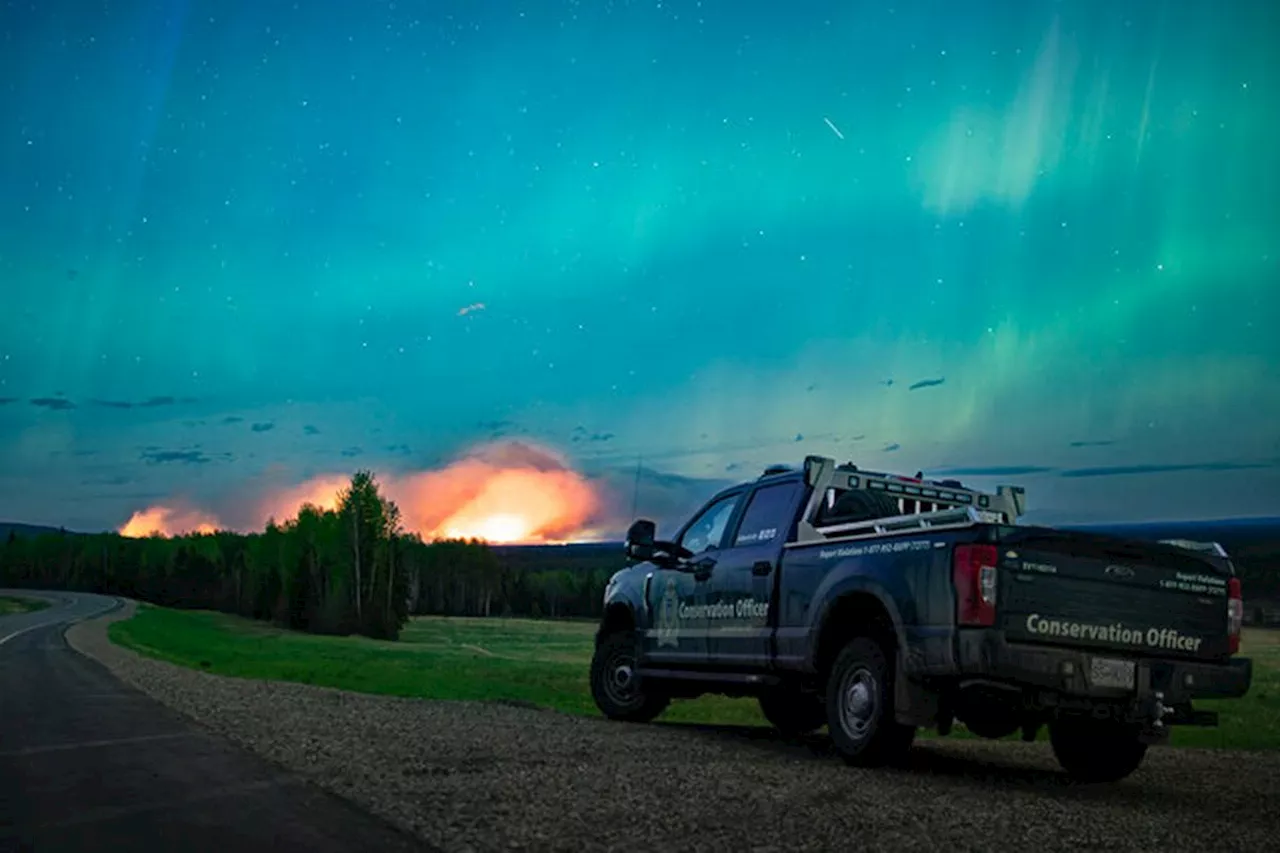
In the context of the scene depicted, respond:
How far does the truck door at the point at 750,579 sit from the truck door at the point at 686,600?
→ 19 cm

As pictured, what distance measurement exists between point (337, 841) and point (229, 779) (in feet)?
8.89

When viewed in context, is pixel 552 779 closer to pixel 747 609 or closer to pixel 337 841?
pixel 337 841

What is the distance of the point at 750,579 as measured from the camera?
11906 millimetres

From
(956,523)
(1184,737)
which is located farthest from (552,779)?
(1184,737)

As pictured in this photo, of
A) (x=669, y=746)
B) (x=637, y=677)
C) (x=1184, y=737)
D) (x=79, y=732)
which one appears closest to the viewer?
(x=669, y=746)

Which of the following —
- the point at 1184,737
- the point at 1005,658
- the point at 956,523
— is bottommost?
the point at 1184,737

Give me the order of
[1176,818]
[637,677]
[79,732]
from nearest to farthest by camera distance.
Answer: [1176,818]
[79,732]
[637,677]

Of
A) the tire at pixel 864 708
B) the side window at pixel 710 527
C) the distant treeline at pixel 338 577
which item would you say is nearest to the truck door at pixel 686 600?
the side window at pixel 710 527

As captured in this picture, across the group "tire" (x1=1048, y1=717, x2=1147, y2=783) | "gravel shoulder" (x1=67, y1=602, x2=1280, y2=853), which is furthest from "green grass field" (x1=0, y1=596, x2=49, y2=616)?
"tire" (x1=1048, y1=717, x2=1147, y2=783)

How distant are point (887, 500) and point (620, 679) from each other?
4.06 meters

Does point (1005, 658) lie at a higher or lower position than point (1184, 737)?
higher

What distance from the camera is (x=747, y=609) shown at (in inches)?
468

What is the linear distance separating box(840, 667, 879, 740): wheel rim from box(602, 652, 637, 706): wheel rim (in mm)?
4063

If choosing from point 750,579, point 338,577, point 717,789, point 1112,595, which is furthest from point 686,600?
point 338,577
